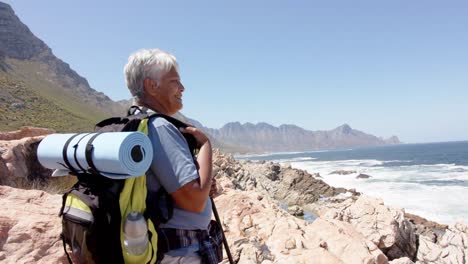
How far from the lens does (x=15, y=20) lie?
428 feet

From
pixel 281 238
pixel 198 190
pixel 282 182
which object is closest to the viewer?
pixel 198 190

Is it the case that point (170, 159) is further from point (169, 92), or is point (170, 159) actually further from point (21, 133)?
point (21, 133)

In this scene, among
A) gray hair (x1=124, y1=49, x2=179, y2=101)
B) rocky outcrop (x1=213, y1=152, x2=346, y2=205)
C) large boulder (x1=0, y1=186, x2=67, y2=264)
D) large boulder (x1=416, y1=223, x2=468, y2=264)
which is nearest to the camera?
gray hair (x1=124, y1=49, x2=179, y2=101)

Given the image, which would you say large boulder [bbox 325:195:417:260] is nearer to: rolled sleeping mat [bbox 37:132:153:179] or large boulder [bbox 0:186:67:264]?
large boulder [bbox 0:186:67:264]

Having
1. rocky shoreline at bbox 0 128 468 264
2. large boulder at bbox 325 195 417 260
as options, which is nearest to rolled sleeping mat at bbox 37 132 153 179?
rocky shoreline at bbox 0 128 468 264

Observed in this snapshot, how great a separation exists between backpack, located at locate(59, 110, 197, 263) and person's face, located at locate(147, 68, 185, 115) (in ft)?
1.83

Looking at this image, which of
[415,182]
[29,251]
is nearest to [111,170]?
[29,251]

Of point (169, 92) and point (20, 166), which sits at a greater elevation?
point (169, 92)

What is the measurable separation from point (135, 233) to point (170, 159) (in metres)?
0.42

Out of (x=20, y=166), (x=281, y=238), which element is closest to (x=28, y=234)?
(x=281, y=238)

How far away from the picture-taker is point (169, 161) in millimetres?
1916

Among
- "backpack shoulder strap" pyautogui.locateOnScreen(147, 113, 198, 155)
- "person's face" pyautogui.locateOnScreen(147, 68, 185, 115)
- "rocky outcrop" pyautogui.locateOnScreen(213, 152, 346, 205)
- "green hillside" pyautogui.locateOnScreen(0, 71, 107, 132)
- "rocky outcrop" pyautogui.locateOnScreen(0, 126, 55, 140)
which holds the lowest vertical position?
"rocky outcrop" pyautogui.locateOnScreen(213, 152, 346, 205)

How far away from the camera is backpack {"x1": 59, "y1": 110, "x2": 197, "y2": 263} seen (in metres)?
1.78

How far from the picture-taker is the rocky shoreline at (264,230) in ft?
12.3
